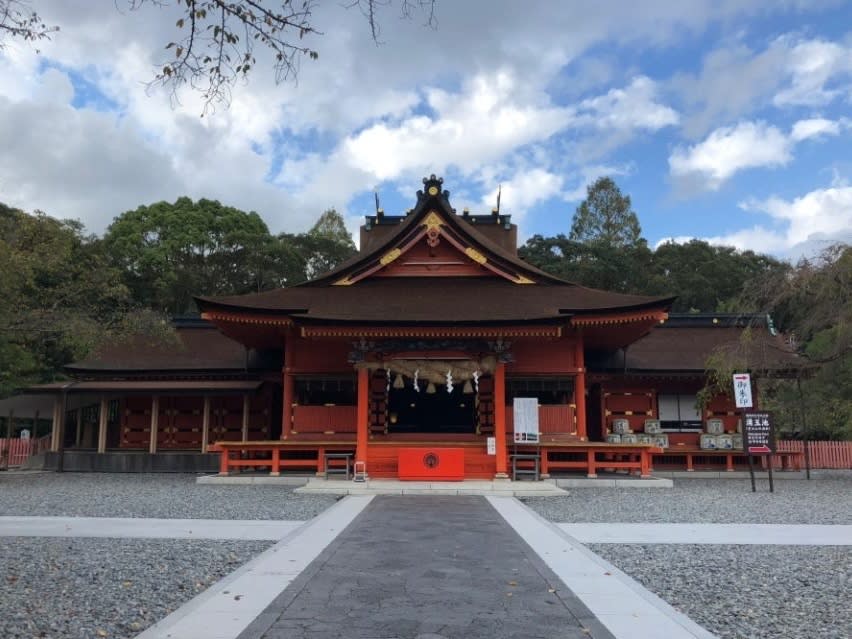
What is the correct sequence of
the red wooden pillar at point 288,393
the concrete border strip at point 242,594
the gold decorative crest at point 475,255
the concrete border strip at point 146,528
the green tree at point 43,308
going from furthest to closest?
the gold decorative crest at point 475,255, the red wooden pillar at point 288,393, the green tree at point 43,308, the concrete border strip at point 146,528, the concrete border strip at point 242,594

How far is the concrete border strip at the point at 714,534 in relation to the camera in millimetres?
8719

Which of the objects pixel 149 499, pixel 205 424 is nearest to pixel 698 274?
pixel 205 424

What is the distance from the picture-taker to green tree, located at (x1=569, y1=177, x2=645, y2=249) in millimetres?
48219

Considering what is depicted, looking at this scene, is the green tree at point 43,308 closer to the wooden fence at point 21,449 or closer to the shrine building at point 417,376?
the shrine building at point 417,376

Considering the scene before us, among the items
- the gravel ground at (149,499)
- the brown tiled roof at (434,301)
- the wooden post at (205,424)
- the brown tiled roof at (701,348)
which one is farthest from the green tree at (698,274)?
the gravel ground at (149,499)

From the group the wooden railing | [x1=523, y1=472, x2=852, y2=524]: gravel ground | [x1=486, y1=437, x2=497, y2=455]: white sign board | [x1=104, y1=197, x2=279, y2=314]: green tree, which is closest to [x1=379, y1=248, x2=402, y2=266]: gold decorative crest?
the wooden railing

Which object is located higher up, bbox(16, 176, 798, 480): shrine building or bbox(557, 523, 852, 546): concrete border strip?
bbox(16, 176, 798, 480): shrine building

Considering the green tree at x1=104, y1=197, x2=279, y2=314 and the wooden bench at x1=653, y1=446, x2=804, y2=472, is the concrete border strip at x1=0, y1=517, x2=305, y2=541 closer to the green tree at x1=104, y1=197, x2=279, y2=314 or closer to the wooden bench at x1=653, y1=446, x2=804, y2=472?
the wooden bench at x1=653, y1=446, x2=804, y2=472

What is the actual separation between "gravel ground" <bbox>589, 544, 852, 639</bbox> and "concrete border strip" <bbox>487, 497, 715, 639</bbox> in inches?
8.7

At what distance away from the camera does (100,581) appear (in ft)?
20.7

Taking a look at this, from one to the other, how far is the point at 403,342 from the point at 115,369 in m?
10.9

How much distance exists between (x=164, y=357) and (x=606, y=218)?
35.4 metres

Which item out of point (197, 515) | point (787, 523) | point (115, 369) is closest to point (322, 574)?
point (197, 515)

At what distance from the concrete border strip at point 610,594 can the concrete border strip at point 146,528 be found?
3.64 metres
